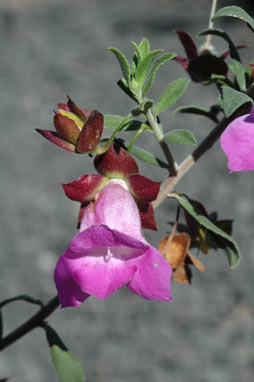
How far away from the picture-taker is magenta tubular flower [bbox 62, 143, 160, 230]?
847mm

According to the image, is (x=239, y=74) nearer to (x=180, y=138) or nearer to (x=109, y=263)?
(x=180, y=138)

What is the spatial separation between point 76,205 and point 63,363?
2.69 meters

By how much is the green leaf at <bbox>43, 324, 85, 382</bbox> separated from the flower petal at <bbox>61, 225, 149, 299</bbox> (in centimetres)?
42

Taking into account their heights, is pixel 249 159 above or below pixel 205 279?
above

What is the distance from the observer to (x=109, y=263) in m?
0.80

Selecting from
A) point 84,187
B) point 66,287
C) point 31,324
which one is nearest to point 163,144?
point 84,187

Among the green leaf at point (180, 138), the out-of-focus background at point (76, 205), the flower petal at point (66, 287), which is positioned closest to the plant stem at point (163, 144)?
the green leaf at point (180, 138)

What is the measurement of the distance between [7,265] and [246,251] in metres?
1.59

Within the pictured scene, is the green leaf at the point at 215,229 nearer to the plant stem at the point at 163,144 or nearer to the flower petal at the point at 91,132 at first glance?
the plant stem at the point at 163,144

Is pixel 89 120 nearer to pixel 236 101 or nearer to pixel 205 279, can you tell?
pixel 236 101

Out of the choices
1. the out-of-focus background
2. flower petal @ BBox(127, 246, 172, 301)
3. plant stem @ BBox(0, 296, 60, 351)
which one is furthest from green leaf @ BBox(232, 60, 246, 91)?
the out-of-focus background

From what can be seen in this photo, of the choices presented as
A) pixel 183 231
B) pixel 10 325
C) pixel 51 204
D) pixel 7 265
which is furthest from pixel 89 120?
pixel 51 204

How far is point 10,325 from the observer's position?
3.12m

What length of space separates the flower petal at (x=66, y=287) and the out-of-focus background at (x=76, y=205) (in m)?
2.37
